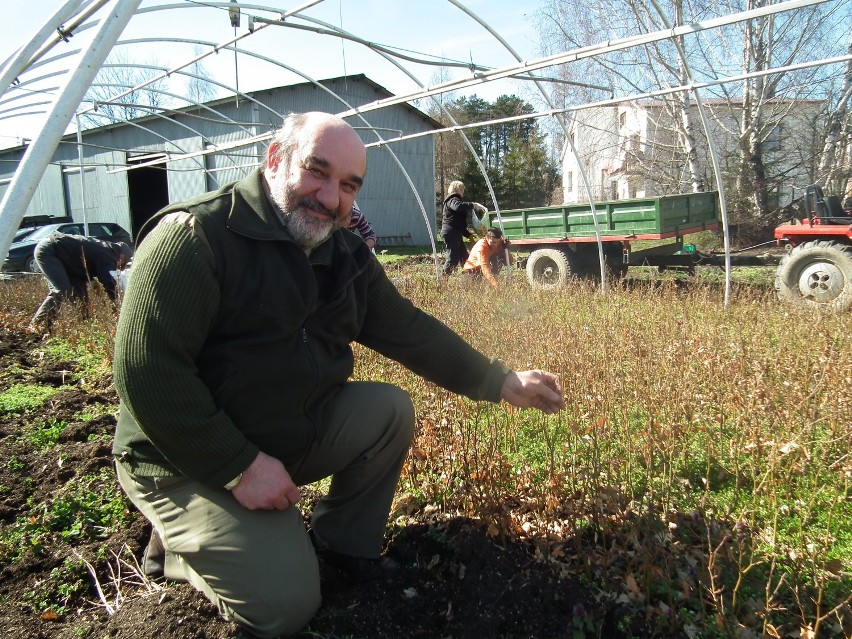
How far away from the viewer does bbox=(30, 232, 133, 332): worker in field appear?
272 inches

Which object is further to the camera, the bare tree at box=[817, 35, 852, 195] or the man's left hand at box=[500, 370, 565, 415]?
the bare tree at box=[817, 35, 852, 195]

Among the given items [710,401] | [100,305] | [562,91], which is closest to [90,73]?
[710,401]

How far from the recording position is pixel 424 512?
270cm

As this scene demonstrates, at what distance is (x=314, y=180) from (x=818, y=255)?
7.25 meters

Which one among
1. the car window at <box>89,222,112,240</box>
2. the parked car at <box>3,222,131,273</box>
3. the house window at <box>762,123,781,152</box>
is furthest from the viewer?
the car window at <box>89,222,112,240</box>

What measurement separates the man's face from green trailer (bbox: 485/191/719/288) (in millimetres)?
7492

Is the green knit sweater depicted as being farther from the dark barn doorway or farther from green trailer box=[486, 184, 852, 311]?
the dark barn doorway

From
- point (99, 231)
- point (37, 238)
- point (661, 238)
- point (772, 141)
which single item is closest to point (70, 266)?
point (661, 238)

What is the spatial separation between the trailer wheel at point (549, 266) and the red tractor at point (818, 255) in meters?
3.27

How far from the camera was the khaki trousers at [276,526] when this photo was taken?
73.4 inches

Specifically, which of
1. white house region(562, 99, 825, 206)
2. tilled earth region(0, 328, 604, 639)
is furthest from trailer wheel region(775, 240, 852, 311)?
tilled earth region(0, 328, 604, 639)

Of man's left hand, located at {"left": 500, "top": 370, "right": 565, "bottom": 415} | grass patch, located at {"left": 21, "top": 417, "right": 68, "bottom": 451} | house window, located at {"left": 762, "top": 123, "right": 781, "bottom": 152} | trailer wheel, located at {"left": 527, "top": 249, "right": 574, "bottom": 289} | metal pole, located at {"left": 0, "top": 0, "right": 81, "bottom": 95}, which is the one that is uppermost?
house window, located at {"left": 762, "top": 123, "right": 781, "bottom": 152}

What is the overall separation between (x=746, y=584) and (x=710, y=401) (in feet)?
3.94

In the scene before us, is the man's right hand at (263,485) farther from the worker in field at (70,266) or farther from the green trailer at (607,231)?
the green trailer at (607,231)
